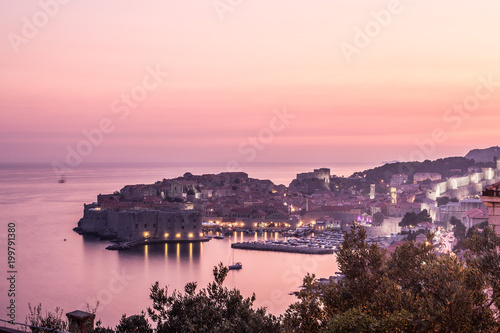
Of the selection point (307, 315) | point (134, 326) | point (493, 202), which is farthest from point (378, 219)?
point (307, 315)

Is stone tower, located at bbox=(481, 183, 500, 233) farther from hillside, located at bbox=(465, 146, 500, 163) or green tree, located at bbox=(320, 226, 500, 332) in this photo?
hillside, located at bbox=(465, 146, 500, 163)

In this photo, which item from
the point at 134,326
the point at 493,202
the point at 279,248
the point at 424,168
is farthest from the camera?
the point at 424,168

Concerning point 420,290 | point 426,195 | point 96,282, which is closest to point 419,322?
point 420,290

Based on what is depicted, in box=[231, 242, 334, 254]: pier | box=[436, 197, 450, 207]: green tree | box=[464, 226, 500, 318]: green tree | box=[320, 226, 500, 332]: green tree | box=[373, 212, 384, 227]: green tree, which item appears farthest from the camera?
box=[436, 197, 450, 207]: green tree

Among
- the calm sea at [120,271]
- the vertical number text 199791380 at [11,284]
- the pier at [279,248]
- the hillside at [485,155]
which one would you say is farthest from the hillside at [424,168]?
the vertical number text 199791380 at [11,284]

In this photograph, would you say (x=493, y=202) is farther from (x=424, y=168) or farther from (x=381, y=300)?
(x=424, y=168)

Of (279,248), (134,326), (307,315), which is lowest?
(279,248)

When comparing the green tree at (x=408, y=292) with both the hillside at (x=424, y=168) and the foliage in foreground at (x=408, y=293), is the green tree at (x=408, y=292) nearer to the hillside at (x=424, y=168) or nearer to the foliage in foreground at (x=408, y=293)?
the foliage in foreground at (x=408, y=293)

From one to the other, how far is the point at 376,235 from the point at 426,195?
624cm

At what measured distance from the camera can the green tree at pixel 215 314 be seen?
2.25 meters

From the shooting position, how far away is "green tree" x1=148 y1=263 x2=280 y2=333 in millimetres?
2252

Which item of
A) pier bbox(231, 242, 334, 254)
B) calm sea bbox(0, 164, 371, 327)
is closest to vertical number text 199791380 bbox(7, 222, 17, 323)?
calm sea bbox(0, 164, 371, 327)

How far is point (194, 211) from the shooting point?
19406mm

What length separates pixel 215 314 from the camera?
2.41 m
